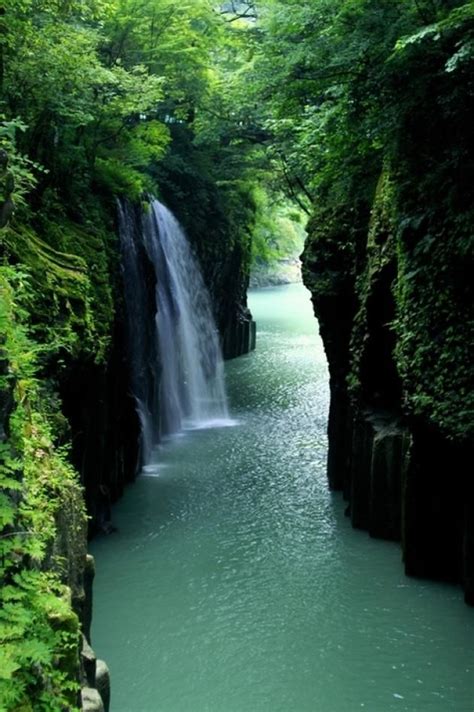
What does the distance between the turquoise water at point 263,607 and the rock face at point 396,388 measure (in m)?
0.72

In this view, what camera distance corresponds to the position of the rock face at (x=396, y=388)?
32.4ft

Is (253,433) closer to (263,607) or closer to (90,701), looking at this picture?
(263,607)

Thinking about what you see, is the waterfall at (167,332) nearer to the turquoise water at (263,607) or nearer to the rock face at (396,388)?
the turquoise water at (263,607)

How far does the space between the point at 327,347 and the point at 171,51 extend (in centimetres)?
1019

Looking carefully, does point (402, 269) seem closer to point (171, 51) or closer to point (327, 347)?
point (327, 347)

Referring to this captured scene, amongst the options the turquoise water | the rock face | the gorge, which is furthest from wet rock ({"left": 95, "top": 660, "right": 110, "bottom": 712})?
the rock face

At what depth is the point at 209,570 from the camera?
11.6m

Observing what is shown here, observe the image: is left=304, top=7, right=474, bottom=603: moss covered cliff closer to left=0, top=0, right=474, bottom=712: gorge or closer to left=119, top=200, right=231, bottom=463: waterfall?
left=0, top=0, right=474, bottom=712: gorge

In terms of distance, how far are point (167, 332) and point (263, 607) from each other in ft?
38.8

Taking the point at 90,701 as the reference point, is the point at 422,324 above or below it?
above

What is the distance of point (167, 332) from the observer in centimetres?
2116

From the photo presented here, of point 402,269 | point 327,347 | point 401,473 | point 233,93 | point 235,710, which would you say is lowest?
point 235,710

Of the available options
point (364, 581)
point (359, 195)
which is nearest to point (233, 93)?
point (359, 195)

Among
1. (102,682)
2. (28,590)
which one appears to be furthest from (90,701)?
(28,590)
